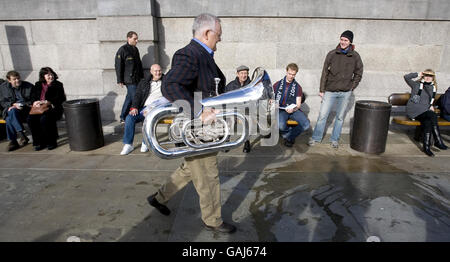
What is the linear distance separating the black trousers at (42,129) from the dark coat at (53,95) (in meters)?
0.18

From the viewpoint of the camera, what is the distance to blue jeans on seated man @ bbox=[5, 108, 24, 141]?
548cm

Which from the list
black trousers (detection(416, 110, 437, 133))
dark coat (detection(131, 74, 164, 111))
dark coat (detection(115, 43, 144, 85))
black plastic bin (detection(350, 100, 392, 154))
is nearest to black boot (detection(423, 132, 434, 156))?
black trousers (detection(416, 110, 437, 133))

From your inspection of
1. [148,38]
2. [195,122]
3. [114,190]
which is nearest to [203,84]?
[195,122]

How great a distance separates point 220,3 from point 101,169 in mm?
4528

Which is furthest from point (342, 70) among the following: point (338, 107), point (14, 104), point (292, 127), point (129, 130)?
point (14, 104)

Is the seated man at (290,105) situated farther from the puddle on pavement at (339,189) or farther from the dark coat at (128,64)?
the dark coat at (128,64)

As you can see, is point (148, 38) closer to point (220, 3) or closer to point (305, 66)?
point (220, 3)

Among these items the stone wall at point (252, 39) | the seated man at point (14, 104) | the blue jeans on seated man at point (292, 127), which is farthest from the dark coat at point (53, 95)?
the blue jeans on seated man at point (292, 127)

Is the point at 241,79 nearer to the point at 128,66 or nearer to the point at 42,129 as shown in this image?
the point at 128,66

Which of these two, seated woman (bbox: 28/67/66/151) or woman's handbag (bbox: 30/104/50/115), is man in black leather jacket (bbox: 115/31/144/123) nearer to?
seated woman (bbox: 28/67/66/151)

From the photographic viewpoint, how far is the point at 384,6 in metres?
6.82

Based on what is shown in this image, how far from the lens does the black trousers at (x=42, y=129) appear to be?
5375 millimetres

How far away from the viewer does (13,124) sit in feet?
18.0

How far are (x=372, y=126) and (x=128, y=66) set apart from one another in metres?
4.93
